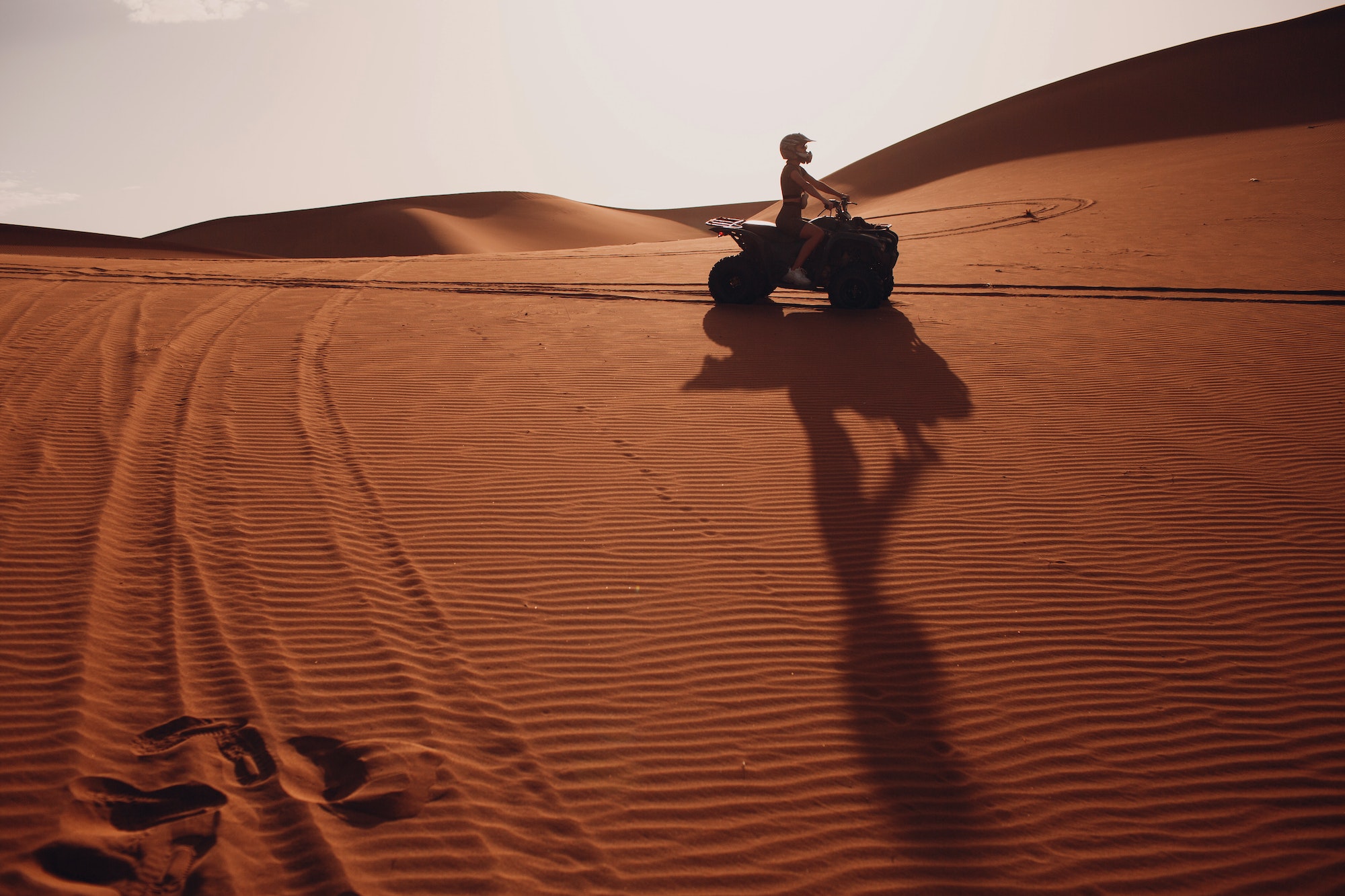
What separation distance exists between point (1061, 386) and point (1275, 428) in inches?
67.0

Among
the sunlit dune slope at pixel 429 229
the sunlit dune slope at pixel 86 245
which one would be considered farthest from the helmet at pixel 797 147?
the sunlit dune slope at pixel 429 229

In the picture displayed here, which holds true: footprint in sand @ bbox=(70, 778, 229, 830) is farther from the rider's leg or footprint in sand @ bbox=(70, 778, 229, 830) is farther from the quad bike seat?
the quad bike seat

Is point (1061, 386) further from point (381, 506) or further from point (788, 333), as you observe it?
point (381, 506)

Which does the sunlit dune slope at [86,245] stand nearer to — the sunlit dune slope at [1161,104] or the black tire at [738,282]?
the black tire at [738,282]

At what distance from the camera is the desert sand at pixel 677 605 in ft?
9.20

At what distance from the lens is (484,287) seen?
44.2 feet

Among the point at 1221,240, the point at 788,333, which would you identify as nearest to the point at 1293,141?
the point at 1221,240

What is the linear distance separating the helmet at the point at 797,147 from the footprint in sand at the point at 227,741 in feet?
26.3

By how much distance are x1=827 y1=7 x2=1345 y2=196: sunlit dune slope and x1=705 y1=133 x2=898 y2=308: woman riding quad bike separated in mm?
28438

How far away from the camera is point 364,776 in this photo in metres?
3.02

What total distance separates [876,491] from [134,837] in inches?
176

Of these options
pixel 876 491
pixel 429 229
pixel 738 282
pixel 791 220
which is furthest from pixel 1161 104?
pixel 876 491

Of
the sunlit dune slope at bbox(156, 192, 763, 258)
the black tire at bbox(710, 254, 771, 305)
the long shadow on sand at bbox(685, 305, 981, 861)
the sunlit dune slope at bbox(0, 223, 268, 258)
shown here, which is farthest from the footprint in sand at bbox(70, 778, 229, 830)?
the sunlit dune slope at bbox(156, 192, 763, 258)

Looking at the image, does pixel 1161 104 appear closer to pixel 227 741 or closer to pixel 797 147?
pixel 797 147
